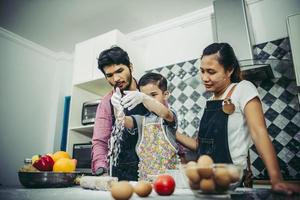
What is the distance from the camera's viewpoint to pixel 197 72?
2385 millimetres

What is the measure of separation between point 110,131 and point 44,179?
732 millimetres

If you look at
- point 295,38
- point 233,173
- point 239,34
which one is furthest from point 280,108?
point 233,173

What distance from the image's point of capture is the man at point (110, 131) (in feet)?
4.69

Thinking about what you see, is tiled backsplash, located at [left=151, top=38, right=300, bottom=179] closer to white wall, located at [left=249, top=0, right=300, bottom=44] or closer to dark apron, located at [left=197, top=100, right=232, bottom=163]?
white wall, located at [left=249, top=0, right=300, bottom=44]

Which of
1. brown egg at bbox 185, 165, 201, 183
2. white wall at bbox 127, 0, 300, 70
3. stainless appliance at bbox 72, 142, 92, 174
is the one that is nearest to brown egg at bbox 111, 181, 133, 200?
brown egg at bbox 185, 165, 201, 183

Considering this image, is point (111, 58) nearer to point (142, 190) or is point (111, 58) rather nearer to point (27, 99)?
point (142, 190)

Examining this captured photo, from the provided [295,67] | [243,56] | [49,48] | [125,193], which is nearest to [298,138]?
[295,67]

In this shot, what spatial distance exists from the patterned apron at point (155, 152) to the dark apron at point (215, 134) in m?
0.16

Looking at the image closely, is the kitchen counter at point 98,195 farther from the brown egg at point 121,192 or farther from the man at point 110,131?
the man at point 110,131

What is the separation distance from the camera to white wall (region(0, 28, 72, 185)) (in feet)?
9.49

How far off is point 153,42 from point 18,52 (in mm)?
1768

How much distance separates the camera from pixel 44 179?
0.91 m

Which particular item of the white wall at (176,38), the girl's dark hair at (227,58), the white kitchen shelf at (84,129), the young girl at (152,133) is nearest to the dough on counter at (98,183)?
the young girl at (152,133)

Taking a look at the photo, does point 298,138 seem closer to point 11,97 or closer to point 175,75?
point 175,75
